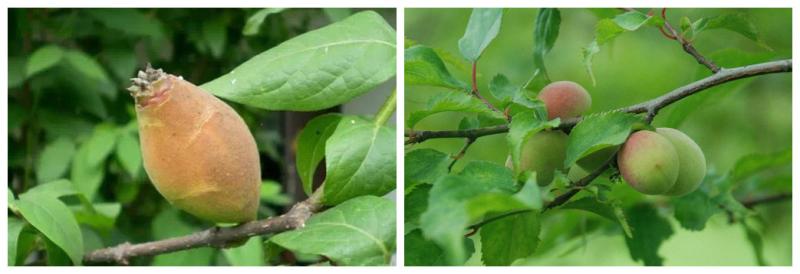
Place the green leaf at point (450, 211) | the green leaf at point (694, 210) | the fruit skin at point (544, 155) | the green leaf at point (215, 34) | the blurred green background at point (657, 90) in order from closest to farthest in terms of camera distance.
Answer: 1. the green leaf at point (450, 211)
2. the fruit skin at point (544, 155)
3. the blurred green background at point (657, 90)
4. the green leaf at point (694, 210)
5. the green leaf at point (215, 34)

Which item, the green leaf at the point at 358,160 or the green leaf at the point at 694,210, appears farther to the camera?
the green leaf at the point at 694,210

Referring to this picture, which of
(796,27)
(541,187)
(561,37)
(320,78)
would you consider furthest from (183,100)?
(796,27)

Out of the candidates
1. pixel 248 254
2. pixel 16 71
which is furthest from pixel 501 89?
pixel 16 71

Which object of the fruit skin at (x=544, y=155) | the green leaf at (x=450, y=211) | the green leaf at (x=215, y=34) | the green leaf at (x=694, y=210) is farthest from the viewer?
the green leaf at (x=215, y=34)

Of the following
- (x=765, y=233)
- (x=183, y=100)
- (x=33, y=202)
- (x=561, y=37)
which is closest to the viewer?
(x=183, y=100)

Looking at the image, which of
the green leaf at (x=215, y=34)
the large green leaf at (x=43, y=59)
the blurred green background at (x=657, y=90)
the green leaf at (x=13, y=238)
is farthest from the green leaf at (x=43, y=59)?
the blurred green background at (x=657, y=90)

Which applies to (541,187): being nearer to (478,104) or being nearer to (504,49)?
(478,104)

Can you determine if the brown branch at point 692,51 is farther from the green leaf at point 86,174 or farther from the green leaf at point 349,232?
the green leaf at point 86,174
